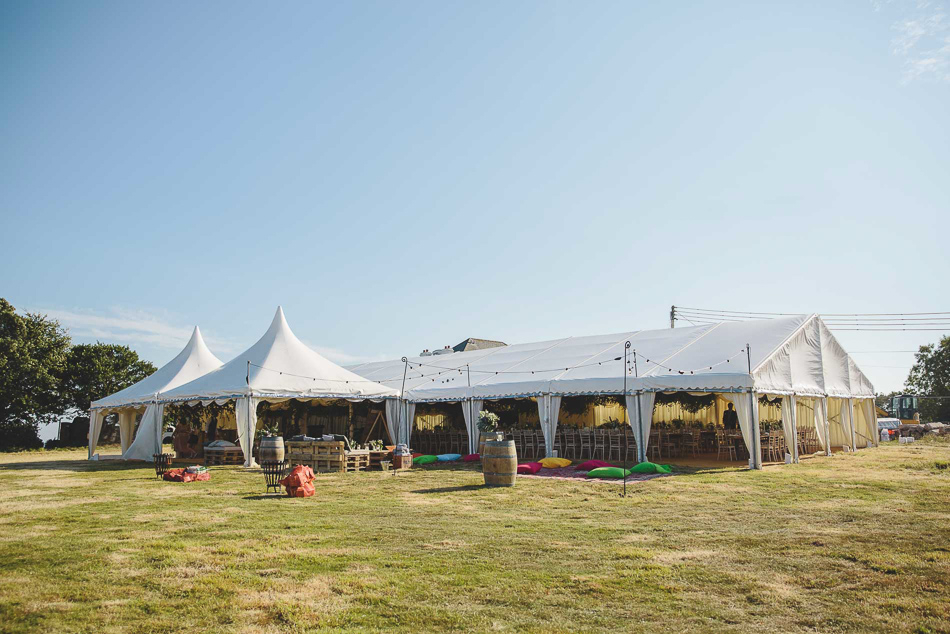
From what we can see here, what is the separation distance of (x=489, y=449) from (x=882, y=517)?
5.43 meters

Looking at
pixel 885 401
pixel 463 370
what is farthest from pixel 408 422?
pixel 885 401

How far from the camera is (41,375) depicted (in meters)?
24.8

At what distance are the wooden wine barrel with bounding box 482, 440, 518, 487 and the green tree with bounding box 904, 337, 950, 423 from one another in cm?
4033

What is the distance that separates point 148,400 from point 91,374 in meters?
Answer: 13.3

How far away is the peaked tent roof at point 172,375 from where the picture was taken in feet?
56.8

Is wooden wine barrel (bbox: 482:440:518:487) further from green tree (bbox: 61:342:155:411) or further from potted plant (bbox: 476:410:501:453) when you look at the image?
green tree (bbox: 61:342:155:411)

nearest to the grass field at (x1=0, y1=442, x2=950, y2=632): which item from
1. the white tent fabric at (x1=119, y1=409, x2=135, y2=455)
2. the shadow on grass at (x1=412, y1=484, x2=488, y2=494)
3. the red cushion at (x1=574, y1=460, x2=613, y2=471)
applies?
the shadow on grass at (x1=412, y1=484, x2=488, y2=494)

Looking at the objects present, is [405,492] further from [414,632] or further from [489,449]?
[414,632]

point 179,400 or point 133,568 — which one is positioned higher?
point 179,400

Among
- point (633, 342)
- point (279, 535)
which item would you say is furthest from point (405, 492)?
point (633, 342)

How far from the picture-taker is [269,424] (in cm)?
1886

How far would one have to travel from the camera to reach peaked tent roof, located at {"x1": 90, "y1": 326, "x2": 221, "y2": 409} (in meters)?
17.3

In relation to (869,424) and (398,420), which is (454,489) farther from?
(869,424)

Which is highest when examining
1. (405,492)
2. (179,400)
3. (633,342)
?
(633,342)
